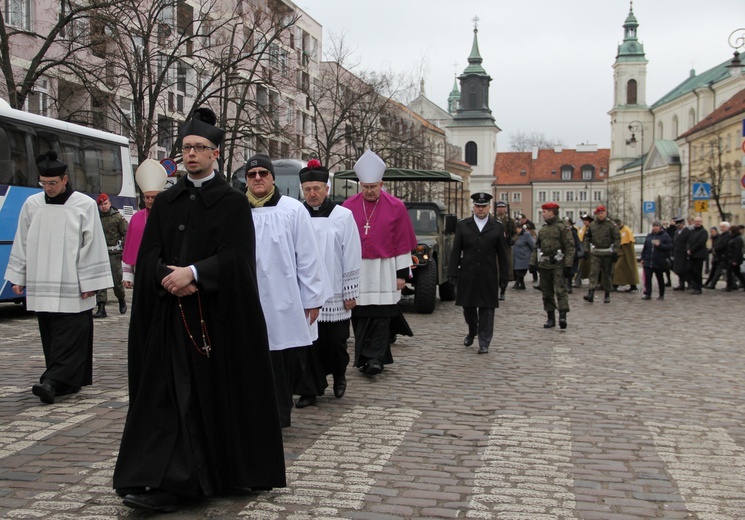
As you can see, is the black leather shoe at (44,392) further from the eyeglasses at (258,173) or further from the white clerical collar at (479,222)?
the white clerical collar at (479,222)

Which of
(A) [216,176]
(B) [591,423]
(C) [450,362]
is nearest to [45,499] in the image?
(A) [216,176]

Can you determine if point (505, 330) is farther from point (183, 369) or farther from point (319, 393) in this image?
point (183, 369)

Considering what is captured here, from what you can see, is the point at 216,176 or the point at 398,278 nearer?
the point at 216,176

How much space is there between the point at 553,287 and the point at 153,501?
1022cm

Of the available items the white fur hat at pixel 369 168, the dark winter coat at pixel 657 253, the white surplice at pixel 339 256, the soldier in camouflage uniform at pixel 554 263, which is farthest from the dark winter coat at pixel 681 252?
the white surplice at pixel 339 256

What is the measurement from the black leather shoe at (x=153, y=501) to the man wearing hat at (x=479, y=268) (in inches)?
272

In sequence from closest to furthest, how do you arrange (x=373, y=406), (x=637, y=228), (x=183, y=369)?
(x=183, y=369), (x=373, y=406), (x=637, y=228)

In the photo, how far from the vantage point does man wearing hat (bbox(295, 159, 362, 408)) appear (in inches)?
302

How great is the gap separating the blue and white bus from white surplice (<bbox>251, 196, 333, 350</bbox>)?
9277mm

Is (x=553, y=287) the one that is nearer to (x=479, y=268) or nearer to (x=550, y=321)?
(x=550, y=321)

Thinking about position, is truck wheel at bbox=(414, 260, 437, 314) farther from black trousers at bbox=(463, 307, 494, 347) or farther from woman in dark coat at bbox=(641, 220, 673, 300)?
woman in dark coat at bbox=(641, 220, 673, 300)

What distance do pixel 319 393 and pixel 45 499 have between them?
3.03m

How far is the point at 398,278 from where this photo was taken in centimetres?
929

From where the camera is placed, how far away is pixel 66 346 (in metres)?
7.59
